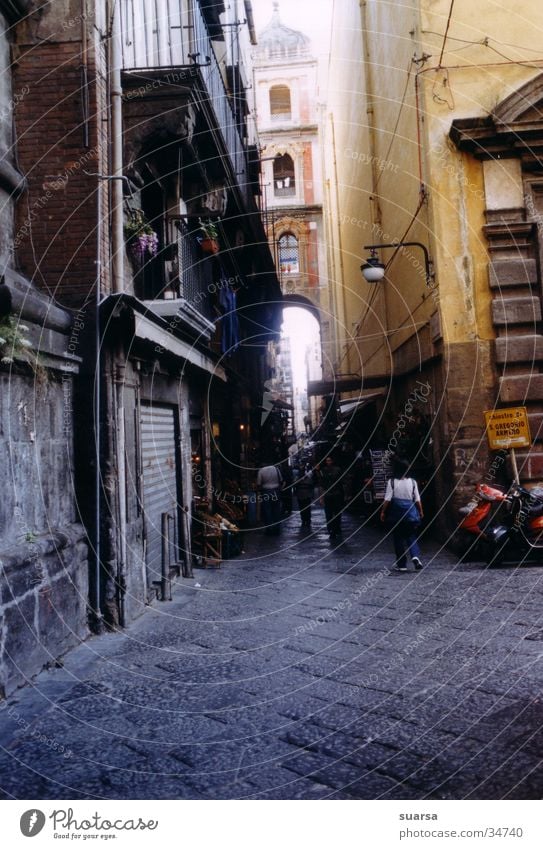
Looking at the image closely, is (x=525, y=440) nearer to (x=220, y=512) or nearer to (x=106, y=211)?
(x=220, y=512)

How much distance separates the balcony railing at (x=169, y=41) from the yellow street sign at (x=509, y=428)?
5.43 meters

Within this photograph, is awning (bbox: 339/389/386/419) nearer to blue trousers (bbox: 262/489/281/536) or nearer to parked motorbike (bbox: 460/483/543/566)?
blue trousers (bbox: 262/489/281/536)

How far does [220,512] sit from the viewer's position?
1166cm

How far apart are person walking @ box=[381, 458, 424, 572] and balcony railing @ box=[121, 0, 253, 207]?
5.12 m

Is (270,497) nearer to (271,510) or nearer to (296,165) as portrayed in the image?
(271,510)

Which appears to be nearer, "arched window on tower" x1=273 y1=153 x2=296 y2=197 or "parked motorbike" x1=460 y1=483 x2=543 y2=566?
"parked motorbike" x1=460 y1=483 x2=543 y2=566

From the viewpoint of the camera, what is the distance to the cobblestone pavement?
3.25 meters

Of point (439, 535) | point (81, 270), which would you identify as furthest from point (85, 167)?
point (439, 535)

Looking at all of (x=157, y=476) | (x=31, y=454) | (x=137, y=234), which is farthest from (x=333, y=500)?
(x=31, y=454)

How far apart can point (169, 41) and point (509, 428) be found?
6.74 meters

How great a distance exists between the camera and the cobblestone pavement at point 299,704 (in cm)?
325

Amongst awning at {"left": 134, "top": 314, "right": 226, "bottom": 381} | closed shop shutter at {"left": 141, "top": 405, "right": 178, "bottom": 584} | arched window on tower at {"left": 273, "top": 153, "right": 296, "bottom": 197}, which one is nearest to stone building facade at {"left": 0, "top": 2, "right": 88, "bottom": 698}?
awning at {"left": 134, "top": 314, "right": 226, "bottom": 381}

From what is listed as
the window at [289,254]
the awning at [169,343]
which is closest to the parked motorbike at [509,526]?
the awning at [169,343]

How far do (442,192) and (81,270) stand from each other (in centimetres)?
579
